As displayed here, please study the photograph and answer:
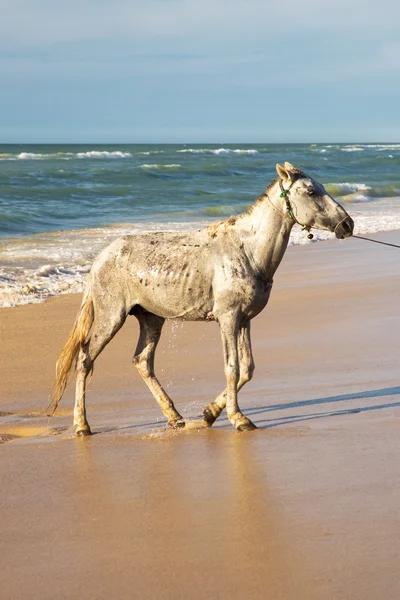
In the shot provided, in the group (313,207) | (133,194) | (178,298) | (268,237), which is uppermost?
(313,207)

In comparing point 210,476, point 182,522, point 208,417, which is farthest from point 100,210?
point 182,522

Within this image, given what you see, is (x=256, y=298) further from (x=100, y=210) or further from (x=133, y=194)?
(x=133, y=194)

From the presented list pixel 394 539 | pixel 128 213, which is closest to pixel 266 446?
pixel 394 539

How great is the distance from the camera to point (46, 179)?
36.8 m

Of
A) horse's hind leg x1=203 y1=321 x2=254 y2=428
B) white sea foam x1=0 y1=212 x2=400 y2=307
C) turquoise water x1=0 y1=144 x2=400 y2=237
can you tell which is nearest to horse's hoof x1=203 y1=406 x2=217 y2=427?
horse's hind leg x1=203 y1=321 x2=254 y2=428

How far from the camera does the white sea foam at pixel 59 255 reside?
11872mm

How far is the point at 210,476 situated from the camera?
4.65 meters

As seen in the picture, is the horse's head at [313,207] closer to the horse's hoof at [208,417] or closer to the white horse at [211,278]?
the white horse at [211,278]

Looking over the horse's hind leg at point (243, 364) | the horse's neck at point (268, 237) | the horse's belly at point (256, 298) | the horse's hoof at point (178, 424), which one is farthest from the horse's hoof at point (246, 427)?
the horse's neck at point (268, 237)

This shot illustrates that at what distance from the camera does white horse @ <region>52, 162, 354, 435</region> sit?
580cm

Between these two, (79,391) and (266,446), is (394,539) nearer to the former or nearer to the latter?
(266,446)

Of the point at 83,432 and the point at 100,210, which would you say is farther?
the point at 100,210

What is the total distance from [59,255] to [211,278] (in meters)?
9.68

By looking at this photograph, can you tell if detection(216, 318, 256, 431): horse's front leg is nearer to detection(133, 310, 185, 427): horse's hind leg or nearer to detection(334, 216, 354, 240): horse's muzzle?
A: detection(133, 310, 185, 427): horse's hind leg
